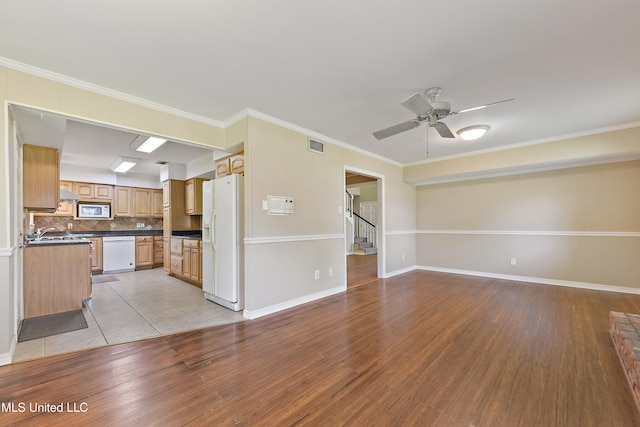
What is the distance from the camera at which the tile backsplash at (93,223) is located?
6.15 m

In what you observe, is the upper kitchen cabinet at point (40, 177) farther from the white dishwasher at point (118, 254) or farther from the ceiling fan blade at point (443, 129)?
the ceiling fan blade at point (443, 129)

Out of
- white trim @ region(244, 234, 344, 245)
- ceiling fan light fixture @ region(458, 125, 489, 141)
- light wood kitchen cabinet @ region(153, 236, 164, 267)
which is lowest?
light wood kitchen cabinet @ region(153, 236, 164, 267)

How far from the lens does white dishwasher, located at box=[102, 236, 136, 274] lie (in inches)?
250

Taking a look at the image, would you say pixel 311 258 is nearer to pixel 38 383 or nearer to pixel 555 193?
pixel 38 383

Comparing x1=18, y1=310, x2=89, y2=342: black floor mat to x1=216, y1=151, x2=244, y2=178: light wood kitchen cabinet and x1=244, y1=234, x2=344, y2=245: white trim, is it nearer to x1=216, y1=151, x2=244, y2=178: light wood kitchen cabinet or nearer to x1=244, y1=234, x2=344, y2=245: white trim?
x1=244, y1=234, x2=344, y2=245: white trim

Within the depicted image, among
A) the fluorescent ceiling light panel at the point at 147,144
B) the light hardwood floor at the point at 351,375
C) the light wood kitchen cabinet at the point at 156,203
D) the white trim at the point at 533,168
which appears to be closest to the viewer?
the light hardwood floor at the point at 351,375

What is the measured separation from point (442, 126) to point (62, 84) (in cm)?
391

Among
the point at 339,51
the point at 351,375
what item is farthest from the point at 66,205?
the point at 351,375

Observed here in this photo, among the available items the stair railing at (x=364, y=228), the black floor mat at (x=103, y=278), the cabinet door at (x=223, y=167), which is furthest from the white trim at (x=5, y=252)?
the stair railing at (x=364, y=228)

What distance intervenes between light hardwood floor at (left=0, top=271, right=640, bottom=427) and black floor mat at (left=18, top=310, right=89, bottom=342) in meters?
0.72

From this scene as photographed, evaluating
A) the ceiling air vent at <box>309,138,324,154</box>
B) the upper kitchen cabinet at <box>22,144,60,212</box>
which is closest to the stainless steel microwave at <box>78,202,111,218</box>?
the upper kitchen cabinet at <box>22,144,60,212</box>

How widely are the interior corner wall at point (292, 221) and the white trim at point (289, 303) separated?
13 millimetres

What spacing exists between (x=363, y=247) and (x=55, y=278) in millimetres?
8257

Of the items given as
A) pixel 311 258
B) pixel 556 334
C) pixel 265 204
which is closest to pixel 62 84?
pixel 265 204
